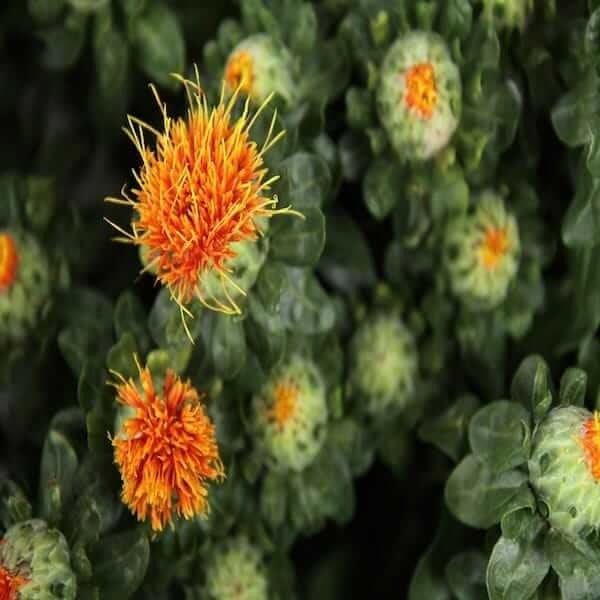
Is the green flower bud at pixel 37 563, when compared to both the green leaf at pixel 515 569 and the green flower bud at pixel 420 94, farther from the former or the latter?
the green flower bud at pixel 420 94

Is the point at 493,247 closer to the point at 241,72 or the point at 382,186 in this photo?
the point at 382,186

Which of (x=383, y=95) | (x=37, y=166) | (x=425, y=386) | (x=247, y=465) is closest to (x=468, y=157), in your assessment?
(x=383, y=95)

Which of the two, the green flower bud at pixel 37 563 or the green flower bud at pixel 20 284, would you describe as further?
the green flower bud at pixel 20 284

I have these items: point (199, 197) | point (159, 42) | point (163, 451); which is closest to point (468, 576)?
point (163, 451)

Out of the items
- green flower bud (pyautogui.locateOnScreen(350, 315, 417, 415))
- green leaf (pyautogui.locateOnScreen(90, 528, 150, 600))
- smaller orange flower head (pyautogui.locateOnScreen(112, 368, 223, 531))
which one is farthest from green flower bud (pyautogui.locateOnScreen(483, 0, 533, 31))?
green leaf (pyautogui.locateOnScreen(90, 528, 150, 600))

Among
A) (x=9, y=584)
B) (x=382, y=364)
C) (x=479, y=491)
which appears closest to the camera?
(x=9, y=584)

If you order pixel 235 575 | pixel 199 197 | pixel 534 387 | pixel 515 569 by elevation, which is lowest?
pixel 235 575

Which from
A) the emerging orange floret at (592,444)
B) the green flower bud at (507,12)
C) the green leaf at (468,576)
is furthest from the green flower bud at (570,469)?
the green flower bud at (507,12)
